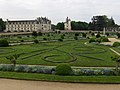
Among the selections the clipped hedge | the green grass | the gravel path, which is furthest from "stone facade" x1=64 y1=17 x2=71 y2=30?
the gravel path

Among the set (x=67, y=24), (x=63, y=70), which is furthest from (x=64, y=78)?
(x=67, y=24)

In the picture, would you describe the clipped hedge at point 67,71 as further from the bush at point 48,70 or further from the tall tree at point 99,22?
the tall tree at point 99,22

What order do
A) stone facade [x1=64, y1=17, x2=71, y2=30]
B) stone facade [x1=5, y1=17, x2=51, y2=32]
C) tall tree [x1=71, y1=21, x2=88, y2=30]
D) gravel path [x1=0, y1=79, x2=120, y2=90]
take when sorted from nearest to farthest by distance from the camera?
gravel path [x1=0, y1=79, x2=120, y2=90]
tall tree [x1=71, y1=21, x2=88, y2=30]
stone facade [x1=64, y1=17, x2=71, y2=30]
stone facade [x1=5, y1=17, x2=51, y2=32]

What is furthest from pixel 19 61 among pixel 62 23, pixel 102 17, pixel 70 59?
pixel 62 23

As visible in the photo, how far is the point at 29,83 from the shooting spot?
49.2ft

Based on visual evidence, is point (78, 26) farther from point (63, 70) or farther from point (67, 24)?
point (63, 70)

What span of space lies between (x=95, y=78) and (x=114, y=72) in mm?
2125

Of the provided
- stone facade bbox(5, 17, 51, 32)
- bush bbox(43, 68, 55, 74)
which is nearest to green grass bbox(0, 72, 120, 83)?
bush bbox(43, 68, 55, 74)

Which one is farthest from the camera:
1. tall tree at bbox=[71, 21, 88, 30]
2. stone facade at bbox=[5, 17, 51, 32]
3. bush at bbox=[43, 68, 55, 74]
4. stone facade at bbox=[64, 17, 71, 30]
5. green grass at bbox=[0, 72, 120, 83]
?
stone facade at bbox=[5, 17, 51, 32]

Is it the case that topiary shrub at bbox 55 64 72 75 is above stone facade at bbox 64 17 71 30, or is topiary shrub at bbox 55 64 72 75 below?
below

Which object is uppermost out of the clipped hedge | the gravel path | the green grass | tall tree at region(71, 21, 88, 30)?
tall tree at region(71, 21, 88, 30)

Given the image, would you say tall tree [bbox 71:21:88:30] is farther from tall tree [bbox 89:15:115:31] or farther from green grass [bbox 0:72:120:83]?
green grass [bbox 0:72:120:83]

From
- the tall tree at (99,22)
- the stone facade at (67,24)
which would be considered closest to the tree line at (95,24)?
the tall tree at (99,22)

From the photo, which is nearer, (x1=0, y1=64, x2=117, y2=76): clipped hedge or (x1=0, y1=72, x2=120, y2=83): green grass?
(x1=0, y1=72, x2=120, y2=83): green grass
